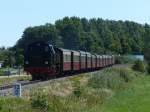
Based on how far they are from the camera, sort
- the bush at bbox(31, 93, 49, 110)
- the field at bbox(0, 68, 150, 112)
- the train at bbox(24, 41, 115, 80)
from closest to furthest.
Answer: the field at bbox(0, 68, 150, 112) < the bush at bbox(31, 93, 49, 110) < the train at bbox(24, 41, 115, 80)

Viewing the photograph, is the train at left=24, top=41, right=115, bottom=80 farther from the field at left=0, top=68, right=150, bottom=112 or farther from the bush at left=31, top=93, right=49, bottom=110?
the bush at left=31, top=93, right=49, bottom=110

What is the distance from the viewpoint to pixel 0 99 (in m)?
21.7

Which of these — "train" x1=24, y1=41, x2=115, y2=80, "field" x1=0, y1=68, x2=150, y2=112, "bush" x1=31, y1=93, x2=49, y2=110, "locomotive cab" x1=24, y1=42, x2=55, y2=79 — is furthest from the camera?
"train" x1=24, y1=41, x2=115, y2=80

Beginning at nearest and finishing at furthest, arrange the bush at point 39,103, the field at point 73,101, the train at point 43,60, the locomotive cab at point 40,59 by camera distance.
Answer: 1. the field at point 73,101
2. the bush at point 39,103
3. the locomotive cab at point 40,59
4. the train at point 43,60

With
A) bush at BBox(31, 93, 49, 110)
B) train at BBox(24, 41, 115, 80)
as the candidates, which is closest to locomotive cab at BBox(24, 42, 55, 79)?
train at BBox(24, 41, 115, 80)

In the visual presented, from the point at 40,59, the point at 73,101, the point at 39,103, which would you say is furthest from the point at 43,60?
the point at 39,103

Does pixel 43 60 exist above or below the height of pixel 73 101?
above

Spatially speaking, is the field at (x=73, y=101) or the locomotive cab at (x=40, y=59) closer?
the field at (x=73, y=101)

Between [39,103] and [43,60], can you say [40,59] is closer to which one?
[43,60]

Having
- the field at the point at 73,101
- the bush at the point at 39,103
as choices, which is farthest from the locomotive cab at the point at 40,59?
the bush at the point at 39,103

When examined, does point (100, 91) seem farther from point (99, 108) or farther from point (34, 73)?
point (34, 73)

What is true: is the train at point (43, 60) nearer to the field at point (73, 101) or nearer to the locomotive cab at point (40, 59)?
the locomotive cab at point (40, 59)

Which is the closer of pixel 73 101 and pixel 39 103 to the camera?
pixel 39 103

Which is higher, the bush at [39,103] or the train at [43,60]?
the train at [43,60]
